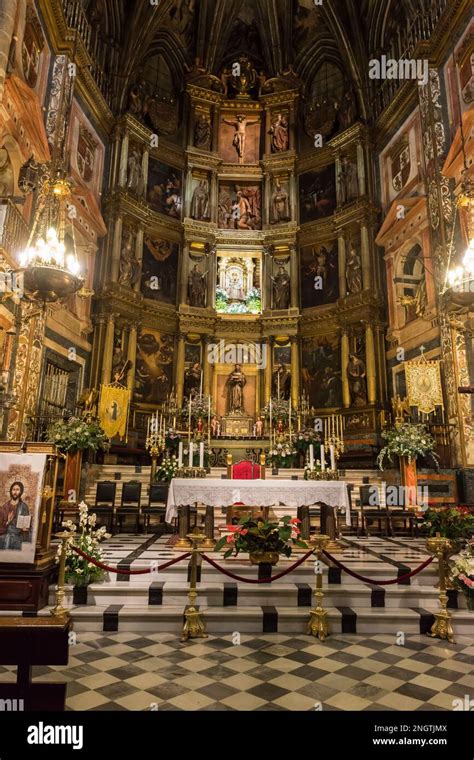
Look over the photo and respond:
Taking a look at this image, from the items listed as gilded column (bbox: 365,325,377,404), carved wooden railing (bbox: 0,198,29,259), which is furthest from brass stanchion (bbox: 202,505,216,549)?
gilded column (bbox: 365,325,377,404)

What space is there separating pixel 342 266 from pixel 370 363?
425 cm

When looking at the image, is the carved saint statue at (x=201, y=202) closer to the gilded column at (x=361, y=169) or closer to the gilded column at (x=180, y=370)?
the gilded column at (x=180, y=370)

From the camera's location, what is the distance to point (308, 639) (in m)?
5.52

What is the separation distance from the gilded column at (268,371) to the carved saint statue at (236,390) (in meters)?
0.89

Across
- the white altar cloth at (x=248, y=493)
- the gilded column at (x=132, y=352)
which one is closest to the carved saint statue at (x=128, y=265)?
the gilded column at (x=132, y=352)

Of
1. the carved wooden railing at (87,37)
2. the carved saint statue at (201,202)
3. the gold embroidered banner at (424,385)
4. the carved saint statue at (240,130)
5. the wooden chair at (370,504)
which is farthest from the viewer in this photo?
the carved saint statue at (240,130)

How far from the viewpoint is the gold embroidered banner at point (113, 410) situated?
51.3 feet

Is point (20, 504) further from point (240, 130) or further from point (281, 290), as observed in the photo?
point (240, 130)

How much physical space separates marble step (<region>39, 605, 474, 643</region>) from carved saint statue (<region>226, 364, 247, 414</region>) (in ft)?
42.0

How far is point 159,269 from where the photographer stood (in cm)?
1977

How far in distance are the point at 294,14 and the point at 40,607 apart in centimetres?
2574

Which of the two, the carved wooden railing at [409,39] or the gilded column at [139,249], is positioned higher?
the carved wooden railing at [409,39]

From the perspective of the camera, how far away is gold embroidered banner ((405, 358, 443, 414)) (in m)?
13.1

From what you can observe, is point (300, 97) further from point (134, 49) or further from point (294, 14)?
point (134, 49)
